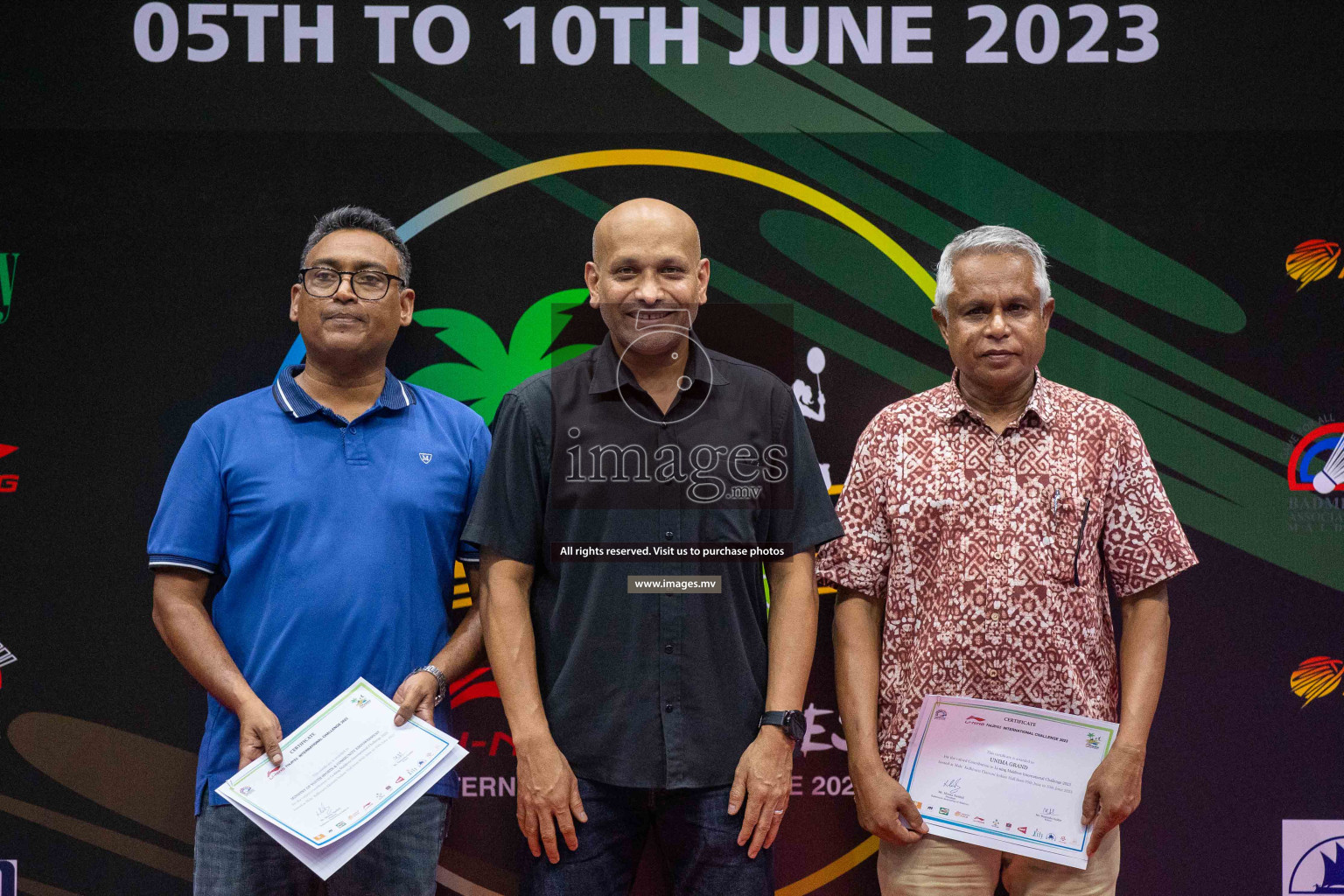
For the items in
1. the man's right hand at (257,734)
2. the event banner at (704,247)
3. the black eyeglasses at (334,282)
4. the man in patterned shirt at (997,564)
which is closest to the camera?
the man's right hand at (257,734)

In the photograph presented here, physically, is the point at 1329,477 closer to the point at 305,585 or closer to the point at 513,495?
the point at 513,495

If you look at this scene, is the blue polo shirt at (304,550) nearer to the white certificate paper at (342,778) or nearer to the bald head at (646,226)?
the white certificate paper at (342,778)

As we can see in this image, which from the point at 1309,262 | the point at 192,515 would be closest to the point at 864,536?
the point at 192,515

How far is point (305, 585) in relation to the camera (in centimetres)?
212

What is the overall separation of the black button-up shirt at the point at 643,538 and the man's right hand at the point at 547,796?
0.07 metres

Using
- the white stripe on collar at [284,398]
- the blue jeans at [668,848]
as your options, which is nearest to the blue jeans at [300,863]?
the blue jeans at [668,848]

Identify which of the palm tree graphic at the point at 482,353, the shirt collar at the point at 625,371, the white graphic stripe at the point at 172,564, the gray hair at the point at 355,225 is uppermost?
the gray hair at the point at 355,225

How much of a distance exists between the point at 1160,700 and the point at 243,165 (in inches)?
118

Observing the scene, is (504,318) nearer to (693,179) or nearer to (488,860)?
(693,179)

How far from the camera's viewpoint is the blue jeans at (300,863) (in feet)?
6.80

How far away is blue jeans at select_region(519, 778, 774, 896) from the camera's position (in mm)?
1963

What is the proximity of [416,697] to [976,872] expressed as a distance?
4.20 ft

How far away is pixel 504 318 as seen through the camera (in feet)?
8.94

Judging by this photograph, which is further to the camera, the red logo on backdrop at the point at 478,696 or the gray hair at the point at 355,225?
the red logo on backdrop at the point at 478,696
